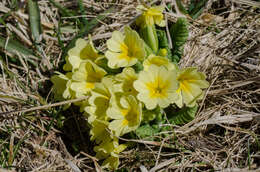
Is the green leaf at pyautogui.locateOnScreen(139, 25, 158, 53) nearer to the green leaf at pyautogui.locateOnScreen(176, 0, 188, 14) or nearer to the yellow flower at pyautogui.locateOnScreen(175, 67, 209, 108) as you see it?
the yellow flower at pyautogui.locateOnScreen(175, 67, 209, 108)

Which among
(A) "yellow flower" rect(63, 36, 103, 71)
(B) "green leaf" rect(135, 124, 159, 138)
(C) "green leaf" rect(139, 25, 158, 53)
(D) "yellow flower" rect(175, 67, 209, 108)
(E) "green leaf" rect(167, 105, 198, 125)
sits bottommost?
(B) "green leaf" rect(135, 124, 159, 138)

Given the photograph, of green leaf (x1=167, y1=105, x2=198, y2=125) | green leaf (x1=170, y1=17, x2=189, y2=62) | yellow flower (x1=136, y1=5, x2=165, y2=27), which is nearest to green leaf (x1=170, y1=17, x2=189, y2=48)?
green leaf (x1=170, y1=17, x2=189, y2=62)

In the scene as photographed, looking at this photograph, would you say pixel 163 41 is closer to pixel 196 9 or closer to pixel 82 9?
pixel 196 9

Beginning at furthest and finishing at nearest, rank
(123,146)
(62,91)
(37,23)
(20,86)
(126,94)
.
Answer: (37,23), (20,86), (62,91), (123,146), (126,94)

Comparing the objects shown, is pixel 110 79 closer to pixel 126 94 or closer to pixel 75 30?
pixel 126 94

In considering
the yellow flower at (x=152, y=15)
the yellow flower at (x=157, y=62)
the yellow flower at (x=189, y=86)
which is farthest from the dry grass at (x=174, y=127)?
the yellow flower at (x=157, y=62)

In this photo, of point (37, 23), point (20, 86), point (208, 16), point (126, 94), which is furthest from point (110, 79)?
point (208, 16)
